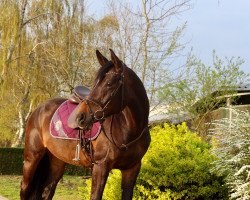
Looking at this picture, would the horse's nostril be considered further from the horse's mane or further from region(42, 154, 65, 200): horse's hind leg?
region(42, 154, 65, 200): horse's hind leg

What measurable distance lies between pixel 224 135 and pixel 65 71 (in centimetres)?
1037

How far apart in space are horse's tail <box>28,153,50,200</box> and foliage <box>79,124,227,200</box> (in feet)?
5.16

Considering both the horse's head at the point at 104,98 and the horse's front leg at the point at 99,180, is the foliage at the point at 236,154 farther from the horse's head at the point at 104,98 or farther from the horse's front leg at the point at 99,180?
the horse's head at the point at 104,98

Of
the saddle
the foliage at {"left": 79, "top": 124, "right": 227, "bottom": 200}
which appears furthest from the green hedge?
the saddle

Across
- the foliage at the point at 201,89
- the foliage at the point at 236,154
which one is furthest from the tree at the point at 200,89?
the foliage at the point at 236,154

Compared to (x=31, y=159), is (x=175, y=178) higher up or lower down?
lower down

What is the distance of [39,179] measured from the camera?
5.92 meters

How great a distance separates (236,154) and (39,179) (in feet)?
8.53

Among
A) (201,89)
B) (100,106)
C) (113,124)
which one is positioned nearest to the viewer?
(100,106)

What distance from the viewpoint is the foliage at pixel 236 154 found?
6.20 m

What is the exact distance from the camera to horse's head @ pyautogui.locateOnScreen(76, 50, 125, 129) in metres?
4.46

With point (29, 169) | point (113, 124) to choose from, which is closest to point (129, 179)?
point (113, 124)

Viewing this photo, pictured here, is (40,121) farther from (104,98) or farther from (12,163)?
(12,163)

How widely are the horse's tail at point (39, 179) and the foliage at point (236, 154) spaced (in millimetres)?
2277
